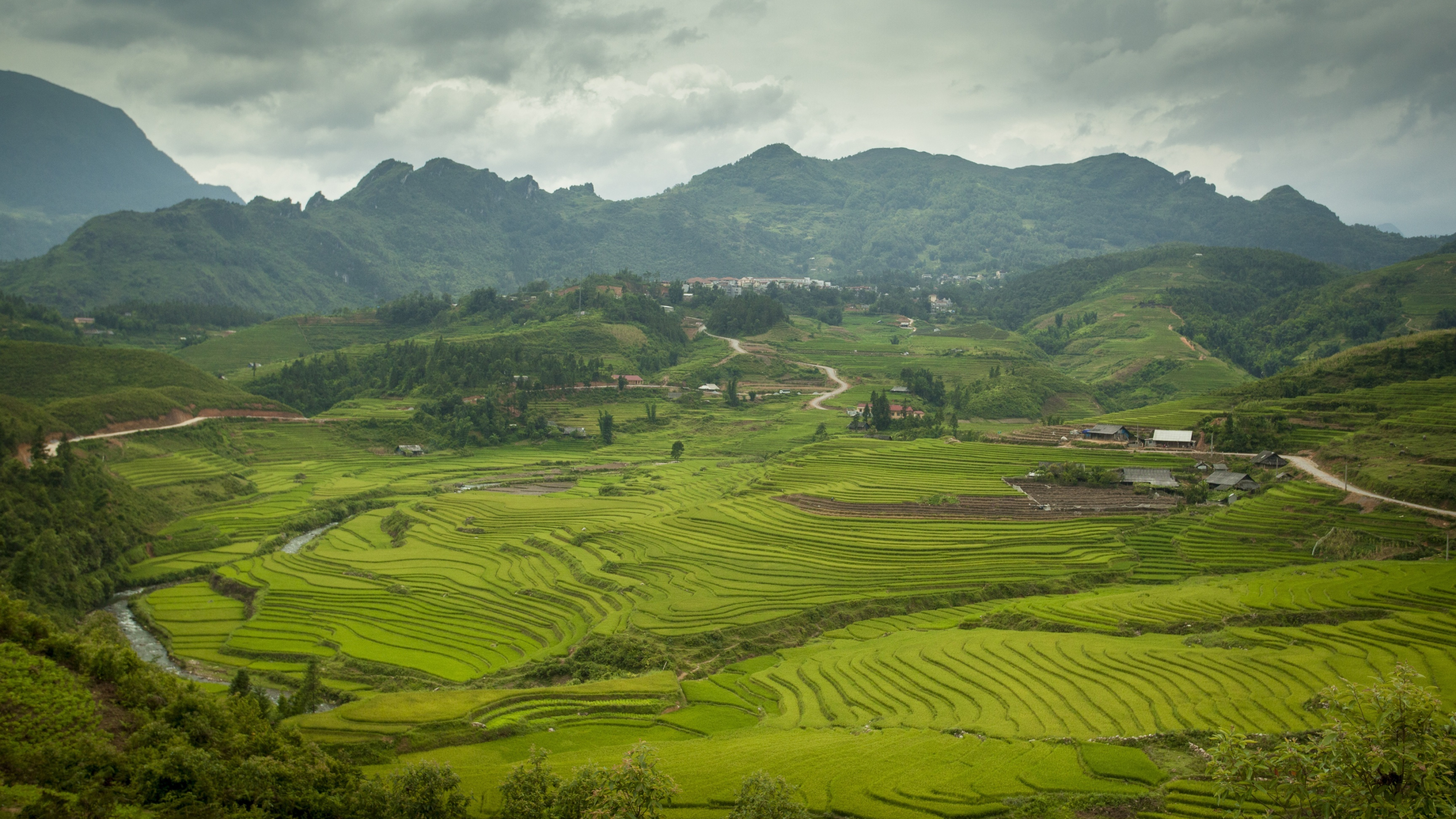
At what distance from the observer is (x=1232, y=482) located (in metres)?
53.0

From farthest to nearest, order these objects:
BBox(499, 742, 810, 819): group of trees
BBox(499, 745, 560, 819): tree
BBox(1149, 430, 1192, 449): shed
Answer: BBox(1149, 430, 1192, 449): shed → BBox(499, 745, 560, 819): tree → BBox(499, 742, 810, 819): group of trees

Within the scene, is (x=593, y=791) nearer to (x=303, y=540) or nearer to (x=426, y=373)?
(x=303, y=540)

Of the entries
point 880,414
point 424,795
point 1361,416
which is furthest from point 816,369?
point 424,795

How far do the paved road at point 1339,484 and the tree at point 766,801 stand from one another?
4128 centimetres

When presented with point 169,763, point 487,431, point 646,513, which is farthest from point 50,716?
point 487,431

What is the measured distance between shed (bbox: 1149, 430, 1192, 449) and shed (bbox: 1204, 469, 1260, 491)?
22.9 feet

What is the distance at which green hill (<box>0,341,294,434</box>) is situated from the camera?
210 feet

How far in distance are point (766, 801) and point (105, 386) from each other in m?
80.3

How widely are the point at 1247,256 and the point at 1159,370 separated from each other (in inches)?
2683

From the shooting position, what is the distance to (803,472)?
6291 cm

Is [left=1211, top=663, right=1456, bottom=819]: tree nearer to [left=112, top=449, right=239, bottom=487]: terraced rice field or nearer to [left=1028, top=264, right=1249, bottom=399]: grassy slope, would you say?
[left=112, top=449, right=239, bottom=487]: terraced rice field

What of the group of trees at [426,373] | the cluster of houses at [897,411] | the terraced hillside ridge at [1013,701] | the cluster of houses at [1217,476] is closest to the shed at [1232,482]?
the cluster of houses at [1217,476]

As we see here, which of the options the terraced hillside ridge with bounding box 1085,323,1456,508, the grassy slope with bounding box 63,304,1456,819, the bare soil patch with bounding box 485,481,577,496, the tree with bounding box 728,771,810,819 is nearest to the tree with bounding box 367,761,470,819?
the grassy slope with bounding box 63,304,1456,819

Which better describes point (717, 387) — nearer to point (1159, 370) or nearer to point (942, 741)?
point (1159, 370)
